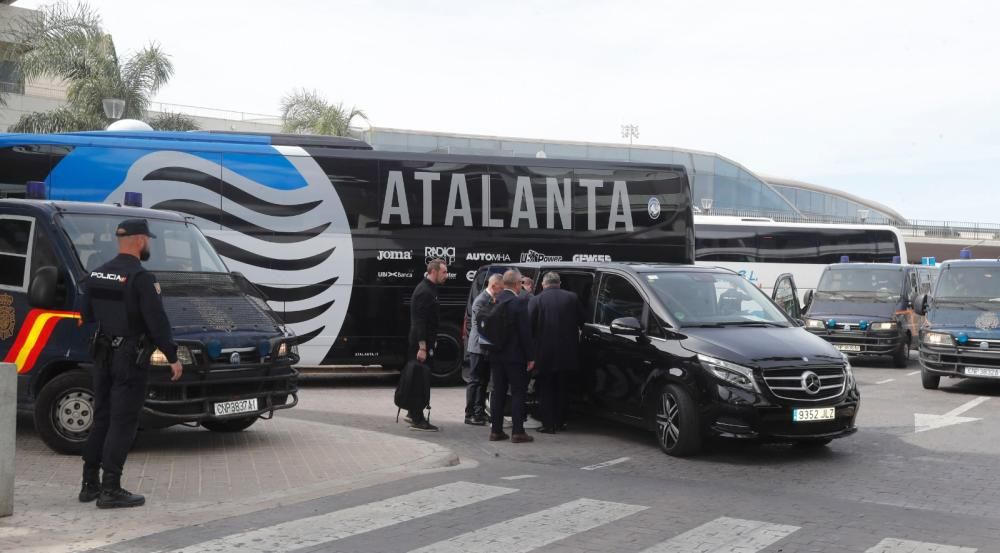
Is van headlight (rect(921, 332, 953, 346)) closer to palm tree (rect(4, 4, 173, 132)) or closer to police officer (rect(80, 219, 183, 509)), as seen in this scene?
police officer (rect(80, 219, 183, 509))

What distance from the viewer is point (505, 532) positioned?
669 cm

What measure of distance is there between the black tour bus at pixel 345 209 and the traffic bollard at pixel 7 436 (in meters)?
8.43

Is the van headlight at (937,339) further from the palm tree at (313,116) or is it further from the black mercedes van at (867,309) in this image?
the palm tree at (313,116)

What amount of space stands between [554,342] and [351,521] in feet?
15.6

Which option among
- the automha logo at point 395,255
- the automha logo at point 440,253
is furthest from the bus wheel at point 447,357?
the automha logo at point 395,255

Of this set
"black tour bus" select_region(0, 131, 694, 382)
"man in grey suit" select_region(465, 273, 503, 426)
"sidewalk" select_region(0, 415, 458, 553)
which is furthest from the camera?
"black tour bus" select_region(0, 131, 694, 382)

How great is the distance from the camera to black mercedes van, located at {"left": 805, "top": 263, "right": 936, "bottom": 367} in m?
21.6

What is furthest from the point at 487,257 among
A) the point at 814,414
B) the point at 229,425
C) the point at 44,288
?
the point at 44,288

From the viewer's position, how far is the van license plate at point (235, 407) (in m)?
9.32

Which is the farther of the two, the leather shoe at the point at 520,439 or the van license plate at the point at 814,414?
the leather shoe at the point at 520,439

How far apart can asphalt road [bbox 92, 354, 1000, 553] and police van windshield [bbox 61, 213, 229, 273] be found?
9.36 ft

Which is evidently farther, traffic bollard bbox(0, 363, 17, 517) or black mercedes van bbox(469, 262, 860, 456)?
black mercedes van bbox(469, 262, 860, 456)

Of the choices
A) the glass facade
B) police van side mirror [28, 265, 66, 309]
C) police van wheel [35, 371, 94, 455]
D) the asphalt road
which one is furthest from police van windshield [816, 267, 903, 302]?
the glass facade

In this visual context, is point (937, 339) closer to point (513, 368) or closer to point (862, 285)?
point (862, 285)
